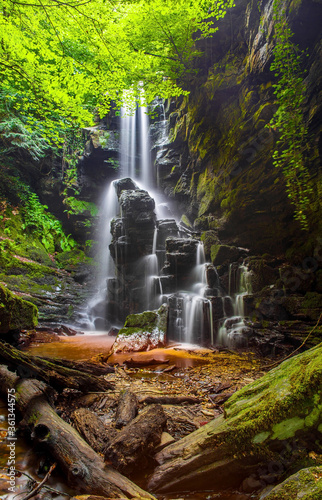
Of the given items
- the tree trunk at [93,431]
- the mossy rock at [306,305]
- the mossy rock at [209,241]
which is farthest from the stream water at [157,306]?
the mossy rock at [306,305]

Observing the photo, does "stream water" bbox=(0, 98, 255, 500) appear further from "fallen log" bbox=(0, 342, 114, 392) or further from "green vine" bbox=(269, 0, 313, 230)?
"green vine" bbox=(269, 0, 313, 230)

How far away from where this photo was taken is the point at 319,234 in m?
7.44

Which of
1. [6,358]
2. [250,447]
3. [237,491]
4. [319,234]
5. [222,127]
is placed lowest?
[237,491]

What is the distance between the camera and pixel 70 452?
170 cm

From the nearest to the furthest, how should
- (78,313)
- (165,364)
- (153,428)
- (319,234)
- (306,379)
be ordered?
1. (306,379)
2. (153,428)
3. (165,364)
4. (319,234)
5. (78,313)

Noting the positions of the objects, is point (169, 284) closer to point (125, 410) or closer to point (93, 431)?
point (125, 410)

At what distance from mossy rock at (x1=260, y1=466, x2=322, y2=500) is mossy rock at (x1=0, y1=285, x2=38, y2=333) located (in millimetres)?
5226

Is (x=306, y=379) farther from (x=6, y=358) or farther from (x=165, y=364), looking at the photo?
(x=165, y=364)

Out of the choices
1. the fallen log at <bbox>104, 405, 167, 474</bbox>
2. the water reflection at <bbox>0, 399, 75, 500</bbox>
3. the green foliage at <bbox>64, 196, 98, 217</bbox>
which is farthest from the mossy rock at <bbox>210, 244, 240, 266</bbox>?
the green foliage at <bbox>64, 196, 98, 217</bbox>

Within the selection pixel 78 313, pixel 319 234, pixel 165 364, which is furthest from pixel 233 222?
pixel 78 313

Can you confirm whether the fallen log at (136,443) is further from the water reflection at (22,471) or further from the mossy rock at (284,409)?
the mossy rock at (284,409)

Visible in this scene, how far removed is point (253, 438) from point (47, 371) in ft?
8.01

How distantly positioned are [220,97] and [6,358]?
12251 millimetres

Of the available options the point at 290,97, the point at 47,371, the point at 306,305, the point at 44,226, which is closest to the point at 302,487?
the point at 47,371
